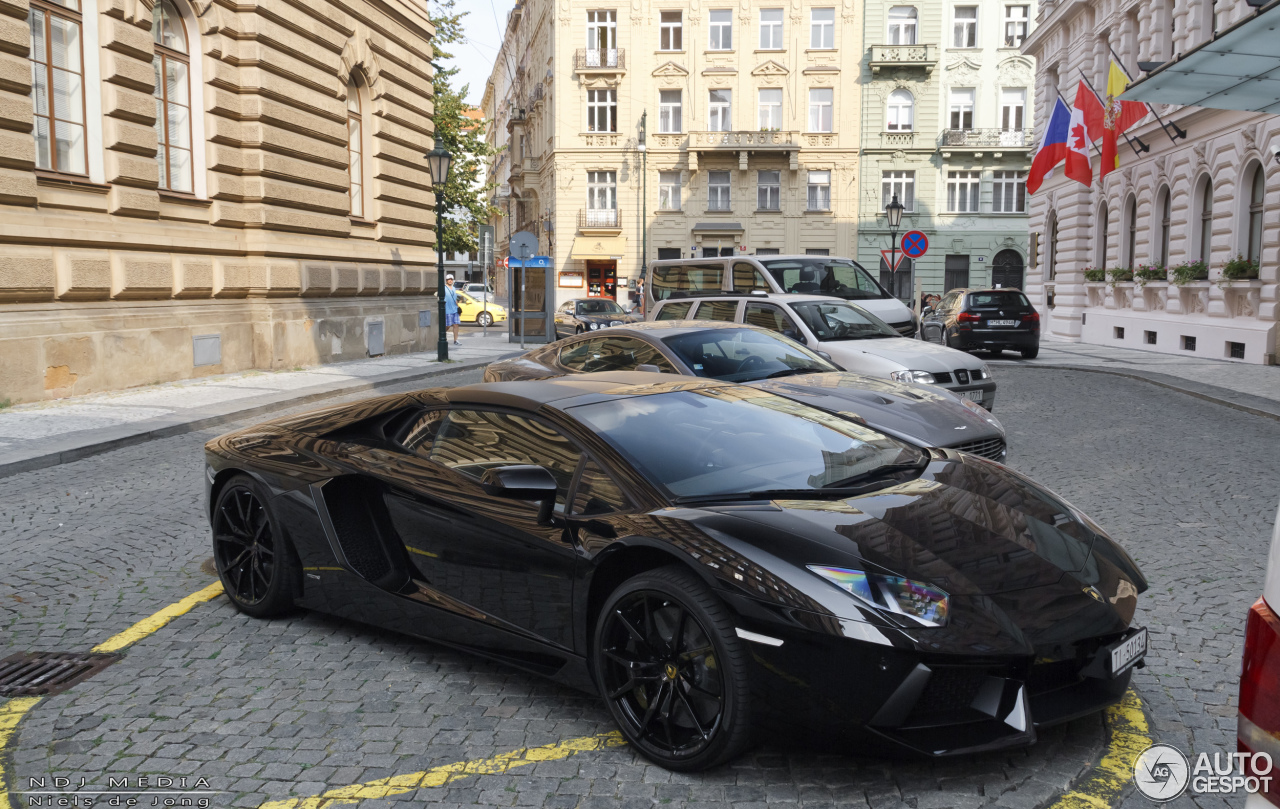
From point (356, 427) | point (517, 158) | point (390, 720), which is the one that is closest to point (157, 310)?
point (356, 427)

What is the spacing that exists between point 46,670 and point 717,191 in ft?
162

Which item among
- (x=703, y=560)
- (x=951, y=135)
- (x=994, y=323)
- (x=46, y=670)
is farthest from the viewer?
(x=951, y=135)

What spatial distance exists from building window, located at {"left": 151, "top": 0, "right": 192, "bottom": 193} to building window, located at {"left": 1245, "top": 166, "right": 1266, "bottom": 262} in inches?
778

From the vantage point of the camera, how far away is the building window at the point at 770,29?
51250 mm

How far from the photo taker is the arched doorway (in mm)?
51725

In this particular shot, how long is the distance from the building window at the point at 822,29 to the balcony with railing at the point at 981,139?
6880mm

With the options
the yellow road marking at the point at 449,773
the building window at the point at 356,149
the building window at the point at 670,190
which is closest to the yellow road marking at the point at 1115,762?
the yellow road marking at the point at 449,773

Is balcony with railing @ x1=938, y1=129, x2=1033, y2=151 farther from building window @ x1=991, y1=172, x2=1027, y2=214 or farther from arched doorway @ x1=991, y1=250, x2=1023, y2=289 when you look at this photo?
arched doorway @ x1=991, y1=250, x2=1023, y2=289

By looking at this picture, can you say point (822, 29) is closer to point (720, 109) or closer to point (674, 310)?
point (720, 109)

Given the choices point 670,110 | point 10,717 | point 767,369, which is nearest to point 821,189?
point 670,110

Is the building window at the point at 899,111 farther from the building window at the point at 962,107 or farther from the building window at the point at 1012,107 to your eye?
the building window at the point at 1012,107

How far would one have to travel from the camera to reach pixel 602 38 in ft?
171

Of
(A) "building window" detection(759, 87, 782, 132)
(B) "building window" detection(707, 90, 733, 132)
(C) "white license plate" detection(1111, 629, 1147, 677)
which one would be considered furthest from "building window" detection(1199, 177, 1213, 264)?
(B) "building window" detection(707, 90, 733, 132)

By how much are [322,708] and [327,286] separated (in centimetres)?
1773
